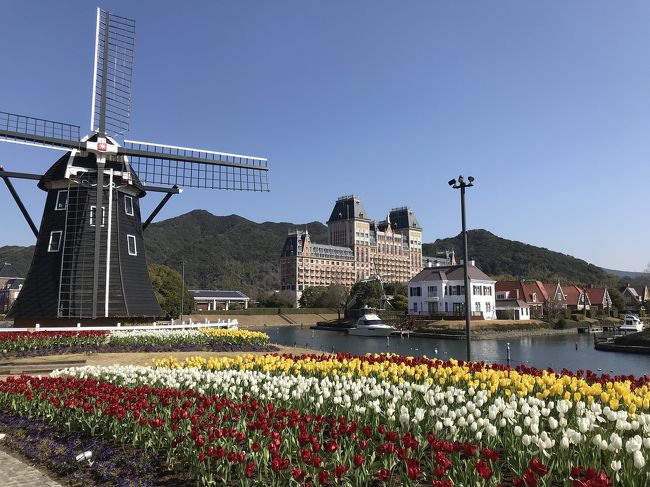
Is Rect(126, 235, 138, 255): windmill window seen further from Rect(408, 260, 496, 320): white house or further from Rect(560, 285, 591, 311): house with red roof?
Rect(560, 285, 591, 311): house with red roof

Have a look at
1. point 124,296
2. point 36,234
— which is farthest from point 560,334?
point 36,234

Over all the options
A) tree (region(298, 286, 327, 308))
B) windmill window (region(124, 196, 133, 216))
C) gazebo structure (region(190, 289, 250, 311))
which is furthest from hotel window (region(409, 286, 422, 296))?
gazebo structure (region(190, 289, 250, 311))

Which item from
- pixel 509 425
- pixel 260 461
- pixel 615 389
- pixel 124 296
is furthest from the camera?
pixel 124 296

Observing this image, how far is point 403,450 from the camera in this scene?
4836 mm

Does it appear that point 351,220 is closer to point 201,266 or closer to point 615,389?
point 201,266

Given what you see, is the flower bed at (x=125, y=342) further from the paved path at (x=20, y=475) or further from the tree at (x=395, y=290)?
the tree at (x=395, y=290)

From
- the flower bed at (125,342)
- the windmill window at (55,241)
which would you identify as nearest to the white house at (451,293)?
the flower bed at (125,342)

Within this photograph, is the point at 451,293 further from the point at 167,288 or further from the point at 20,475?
the point at 20,475

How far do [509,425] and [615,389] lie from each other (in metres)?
2.43

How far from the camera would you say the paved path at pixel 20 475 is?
631 cm

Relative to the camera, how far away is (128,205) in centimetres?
3142

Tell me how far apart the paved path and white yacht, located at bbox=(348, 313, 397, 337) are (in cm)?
5430

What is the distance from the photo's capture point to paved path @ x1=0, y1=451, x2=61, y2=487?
20.7 ft

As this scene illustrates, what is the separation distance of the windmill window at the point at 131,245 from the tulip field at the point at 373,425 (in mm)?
20191
